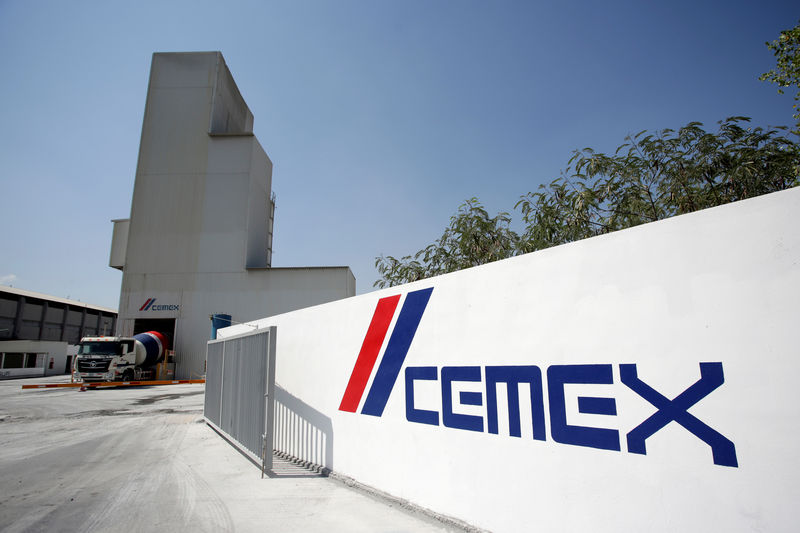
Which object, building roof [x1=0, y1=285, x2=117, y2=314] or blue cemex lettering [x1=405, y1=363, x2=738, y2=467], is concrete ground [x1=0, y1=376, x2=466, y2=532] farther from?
building roof [x1=0, y1=285, x2=117, y2=314]

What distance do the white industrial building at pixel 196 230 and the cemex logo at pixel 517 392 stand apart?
24730mm

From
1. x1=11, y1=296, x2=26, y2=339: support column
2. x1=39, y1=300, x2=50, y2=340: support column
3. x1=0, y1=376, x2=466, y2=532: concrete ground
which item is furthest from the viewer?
x1=39, y1=300, x2=50, y2=340: support column

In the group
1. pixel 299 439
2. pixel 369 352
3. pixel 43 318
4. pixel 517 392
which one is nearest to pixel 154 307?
pixel 299 439

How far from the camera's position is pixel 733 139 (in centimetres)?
855

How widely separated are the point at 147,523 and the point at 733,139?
11537 mm

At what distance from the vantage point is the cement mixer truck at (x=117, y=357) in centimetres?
2373

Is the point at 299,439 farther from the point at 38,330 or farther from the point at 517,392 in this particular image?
the point at 38,330

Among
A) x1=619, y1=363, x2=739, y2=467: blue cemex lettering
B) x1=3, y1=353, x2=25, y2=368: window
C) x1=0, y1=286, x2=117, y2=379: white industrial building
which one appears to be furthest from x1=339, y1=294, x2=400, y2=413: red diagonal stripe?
x1=3, y1=353, x2=25, y2=368: window

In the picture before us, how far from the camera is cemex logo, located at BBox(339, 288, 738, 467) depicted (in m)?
2.78

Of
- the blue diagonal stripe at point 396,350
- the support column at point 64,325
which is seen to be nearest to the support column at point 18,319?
the support column at point 64,325

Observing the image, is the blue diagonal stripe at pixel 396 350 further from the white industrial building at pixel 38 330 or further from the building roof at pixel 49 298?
the building roof at pixel 49 298

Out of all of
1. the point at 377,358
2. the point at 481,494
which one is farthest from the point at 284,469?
the point at 481,494

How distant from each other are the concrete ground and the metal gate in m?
0.34

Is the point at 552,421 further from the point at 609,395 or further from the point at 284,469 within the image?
the point at 284,469
